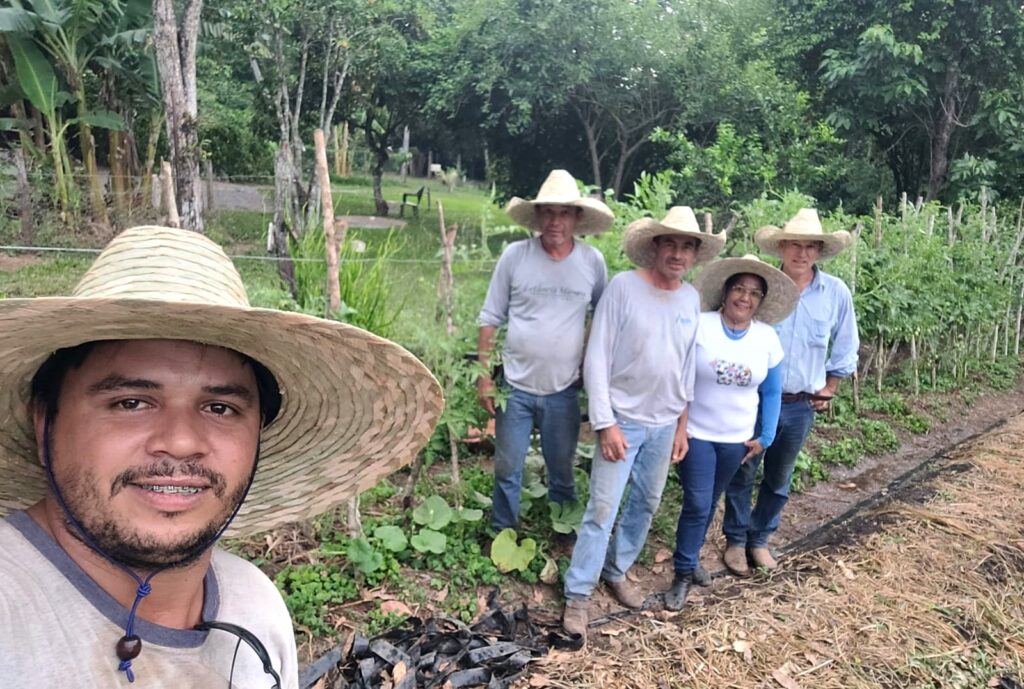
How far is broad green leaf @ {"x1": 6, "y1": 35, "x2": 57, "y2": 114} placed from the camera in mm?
9797

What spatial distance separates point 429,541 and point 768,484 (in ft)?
6.68

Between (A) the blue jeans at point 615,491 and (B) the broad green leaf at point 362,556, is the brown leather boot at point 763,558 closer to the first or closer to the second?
(A) the blue jeans at point 615,491

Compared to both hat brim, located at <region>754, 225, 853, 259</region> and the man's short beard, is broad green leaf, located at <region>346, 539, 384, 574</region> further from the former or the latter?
hat brim, located at <region>754, 225, 853, 259</region>

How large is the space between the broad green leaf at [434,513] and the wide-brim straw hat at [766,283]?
1830 millimetres

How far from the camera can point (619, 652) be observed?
3467mm

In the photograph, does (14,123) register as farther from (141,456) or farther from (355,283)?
(141,456)

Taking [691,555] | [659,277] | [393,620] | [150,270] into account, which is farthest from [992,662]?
[150,270]

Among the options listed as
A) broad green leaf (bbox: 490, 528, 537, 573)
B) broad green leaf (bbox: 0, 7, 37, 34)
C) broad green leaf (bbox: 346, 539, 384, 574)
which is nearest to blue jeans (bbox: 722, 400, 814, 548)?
broad green leaf (bbox: 490, 528, 537, 573)

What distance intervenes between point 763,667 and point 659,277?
1888mm

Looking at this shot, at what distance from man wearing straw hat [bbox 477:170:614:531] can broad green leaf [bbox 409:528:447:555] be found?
460 millimetres

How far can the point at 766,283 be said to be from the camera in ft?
12.5

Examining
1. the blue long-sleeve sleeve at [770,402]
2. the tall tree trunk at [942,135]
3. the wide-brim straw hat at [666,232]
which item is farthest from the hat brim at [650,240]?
the tall tree trunk at [942,135]

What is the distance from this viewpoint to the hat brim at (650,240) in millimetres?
3389

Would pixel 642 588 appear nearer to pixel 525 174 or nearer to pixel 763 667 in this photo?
pixel 763 667
